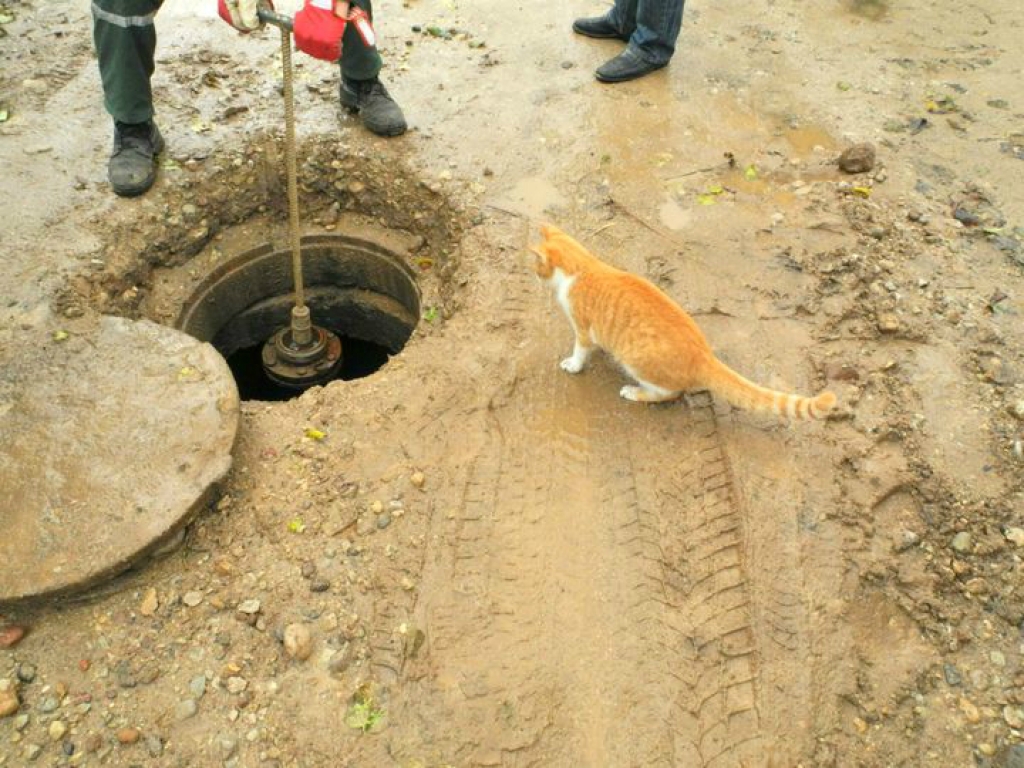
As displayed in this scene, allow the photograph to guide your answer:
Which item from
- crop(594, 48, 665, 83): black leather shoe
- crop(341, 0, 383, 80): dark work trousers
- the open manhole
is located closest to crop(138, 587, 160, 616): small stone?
the open manhole

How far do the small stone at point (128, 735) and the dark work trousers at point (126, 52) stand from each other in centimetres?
301

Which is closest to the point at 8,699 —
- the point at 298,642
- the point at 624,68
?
the point at 298,642

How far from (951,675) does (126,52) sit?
4.51 m

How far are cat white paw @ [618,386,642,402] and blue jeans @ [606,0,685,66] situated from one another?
8.89 ft

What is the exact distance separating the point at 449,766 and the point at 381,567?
707mm

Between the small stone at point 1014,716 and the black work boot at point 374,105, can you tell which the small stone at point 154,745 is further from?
the black work boot at point 374,105

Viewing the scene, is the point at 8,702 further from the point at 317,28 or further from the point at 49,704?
the point at 317,28

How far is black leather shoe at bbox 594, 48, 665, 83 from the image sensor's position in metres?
4.80

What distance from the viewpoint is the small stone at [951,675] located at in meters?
2.51

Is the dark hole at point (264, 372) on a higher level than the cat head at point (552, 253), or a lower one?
lower

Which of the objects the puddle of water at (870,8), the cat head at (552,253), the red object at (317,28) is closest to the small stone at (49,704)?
the cat head at (552,253)

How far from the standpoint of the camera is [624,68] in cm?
481

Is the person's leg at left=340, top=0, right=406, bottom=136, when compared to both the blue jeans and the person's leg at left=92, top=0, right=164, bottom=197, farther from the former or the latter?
the blue jeans

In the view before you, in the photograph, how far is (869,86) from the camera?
16.2 feet
